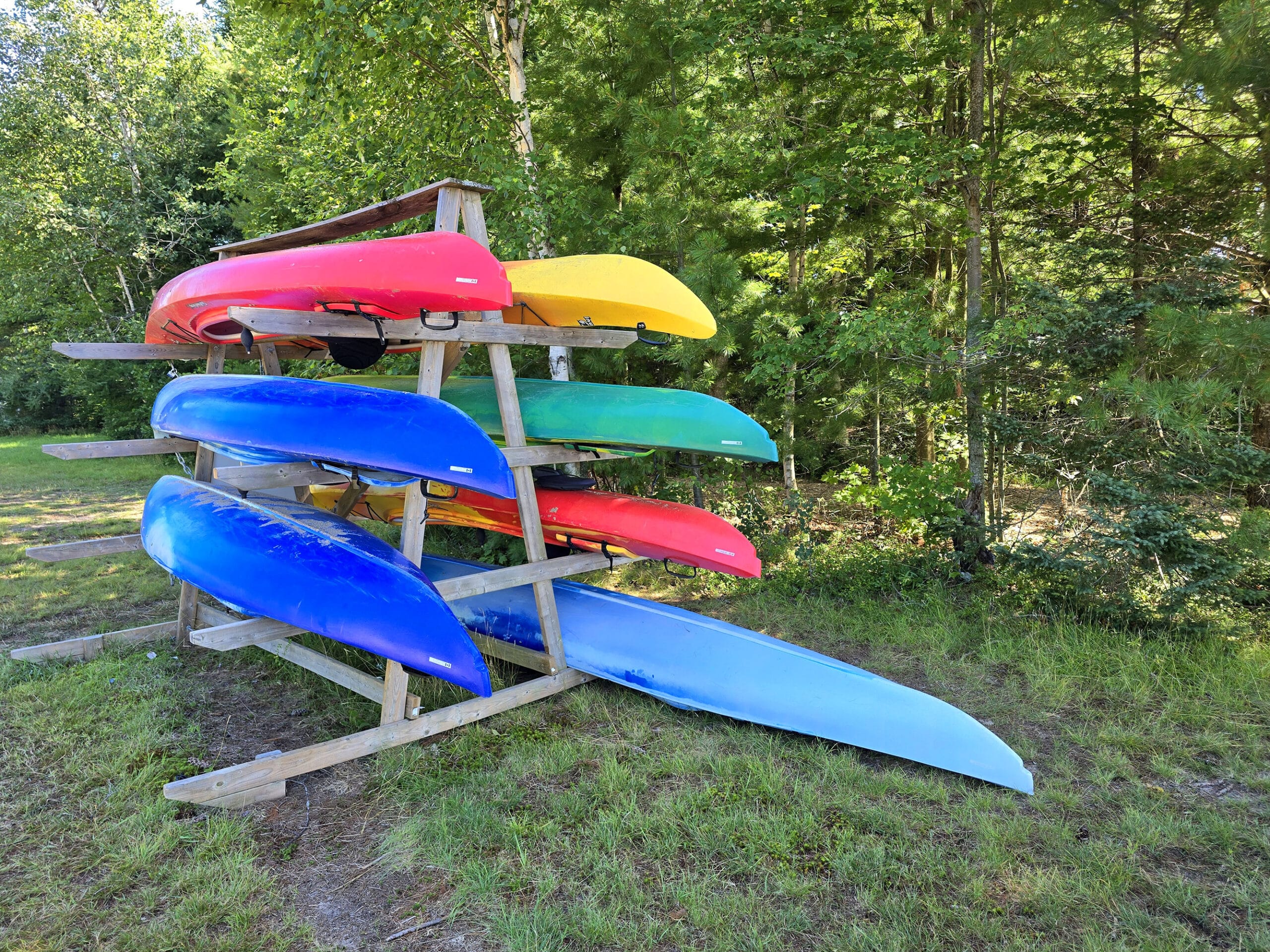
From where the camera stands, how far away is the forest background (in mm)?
3742

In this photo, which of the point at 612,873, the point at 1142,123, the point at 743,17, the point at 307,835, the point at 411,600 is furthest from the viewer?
the point at 743,17

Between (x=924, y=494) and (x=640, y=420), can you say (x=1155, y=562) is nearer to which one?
(x=924, y=494)

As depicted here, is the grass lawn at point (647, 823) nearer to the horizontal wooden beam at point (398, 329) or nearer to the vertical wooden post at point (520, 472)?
the vertical wooden post at point (520, 472)

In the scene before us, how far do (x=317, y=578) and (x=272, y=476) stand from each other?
1.06 m

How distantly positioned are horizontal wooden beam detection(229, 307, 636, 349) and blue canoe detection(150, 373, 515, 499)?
10.0 inches

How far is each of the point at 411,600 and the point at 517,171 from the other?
10.6ft

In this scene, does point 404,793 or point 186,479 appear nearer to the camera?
point 404,793

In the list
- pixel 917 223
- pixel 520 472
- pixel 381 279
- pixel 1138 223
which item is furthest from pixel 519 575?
pixel 917 223

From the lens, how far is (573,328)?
3.59m

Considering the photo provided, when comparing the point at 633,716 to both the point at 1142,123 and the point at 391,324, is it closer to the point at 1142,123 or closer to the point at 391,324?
the point at 391,324

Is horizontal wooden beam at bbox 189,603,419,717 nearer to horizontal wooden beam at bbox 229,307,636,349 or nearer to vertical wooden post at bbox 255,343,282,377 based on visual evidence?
horizontal wooden beam at bbox 229,307,636,349

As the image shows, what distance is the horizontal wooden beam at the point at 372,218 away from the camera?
329 cm

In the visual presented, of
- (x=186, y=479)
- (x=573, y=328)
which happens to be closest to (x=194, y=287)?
(x=186, y=479)

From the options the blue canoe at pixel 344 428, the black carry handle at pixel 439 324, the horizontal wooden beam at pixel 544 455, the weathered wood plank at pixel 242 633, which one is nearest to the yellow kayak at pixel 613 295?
the black carry handle at pixel 439 324
